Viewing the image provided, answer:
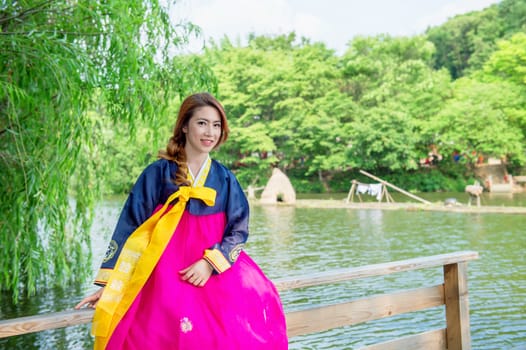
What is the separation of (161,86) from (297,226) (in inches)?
278

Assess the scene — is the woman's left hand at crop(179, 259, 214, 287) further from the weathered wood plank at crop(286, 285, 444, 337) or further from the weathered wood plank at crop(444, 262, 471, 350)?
the weathered wood plank at crop(444, 262, 471, 350)

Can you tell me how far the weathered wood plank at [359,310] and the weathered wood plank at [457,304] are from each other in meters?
0.04

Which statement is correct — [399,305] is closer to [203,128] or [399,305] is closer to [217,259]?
[217,259]

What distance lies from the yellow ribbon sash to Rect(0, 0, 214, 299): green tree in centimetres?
168

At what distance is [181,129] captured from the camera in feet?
5.55

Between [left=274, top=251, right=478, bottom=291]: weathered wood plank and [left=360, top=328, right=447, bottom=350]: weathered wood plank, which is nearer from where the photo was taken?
[left=274, top=251, right=478, bottom=291]: weathered wood plank

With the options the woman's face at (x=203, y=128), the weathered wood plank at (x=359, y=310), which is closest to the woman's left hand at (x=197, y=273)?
the woman's face at (x=203, y=128)

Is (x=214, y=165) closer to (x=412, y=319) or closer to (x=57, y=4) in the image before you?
(x=57, y=4)

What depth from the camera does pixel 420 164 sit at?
2083 centimetres

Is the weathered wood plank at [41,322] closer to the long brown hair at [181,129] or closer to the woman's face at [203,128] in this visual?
the long brown hair at [181,129]

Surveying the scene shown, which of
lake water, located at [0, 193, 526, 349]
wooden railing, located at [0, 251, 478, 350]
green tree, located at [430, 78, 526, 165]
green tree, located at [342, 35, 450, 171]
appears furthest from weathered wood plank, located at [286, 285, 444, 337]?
green tree, located at [430, 78, 526, 165]

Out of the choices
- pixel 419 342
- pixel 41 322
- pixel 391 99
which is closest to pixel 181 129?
pixel 41 322

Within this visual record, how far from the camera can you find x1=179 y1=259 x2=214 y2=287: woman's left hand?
1.50 m

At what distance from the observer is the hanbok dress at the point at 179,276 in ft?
4.69
